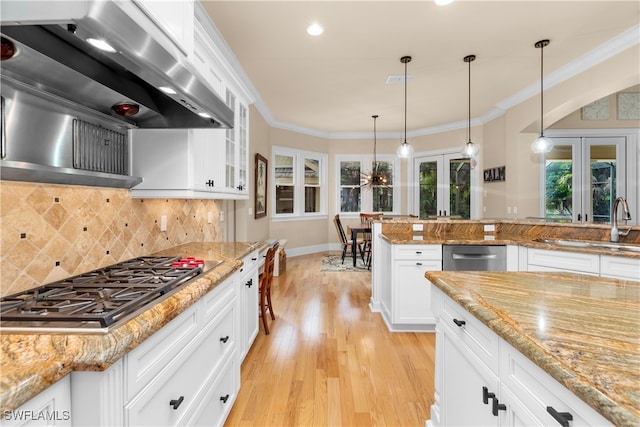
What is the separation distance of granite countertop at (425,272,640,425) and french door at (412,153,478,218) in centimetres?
550

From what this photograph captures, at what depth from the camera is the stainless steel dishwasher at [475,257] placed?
119 inches

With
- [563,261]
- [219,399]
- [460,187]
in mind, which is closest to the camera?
[219,399]

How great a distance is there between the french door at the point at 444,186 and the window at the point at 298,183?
2.29 metres

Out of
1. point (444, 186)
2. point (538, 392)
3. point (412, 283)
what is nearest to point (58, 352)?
point (538, 392)

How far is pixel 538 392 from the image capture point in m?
0.84

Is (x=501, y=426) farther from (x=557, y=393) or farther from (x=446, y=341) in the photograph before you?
(x=446, y=341)

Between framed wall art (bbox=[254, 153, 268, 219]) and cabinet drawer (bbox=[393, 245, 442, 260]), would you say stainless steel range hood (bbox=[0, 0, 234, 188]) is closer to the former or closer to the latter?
cabinet drawer (bbox=[393, 245, 442, 260])

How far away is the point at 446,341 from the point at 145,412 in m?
1.27

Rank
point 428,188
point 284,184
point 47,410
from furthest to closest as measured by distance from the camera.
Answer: point 428,188 < point 284,184 < point 47,410

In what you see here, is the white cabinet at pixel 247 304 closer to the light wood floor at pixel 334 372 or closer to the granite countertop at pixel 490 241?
the light wood floor at pixel 334 372

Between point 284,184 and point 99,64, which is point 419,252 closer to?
point 99,64

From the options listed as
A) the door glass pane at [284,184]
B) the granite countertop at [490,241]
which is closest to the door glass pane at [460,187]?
the granite countertop at [490,241]

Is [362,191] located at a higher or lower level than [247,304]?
higher

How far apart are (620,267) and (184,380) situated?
9.93 feet
